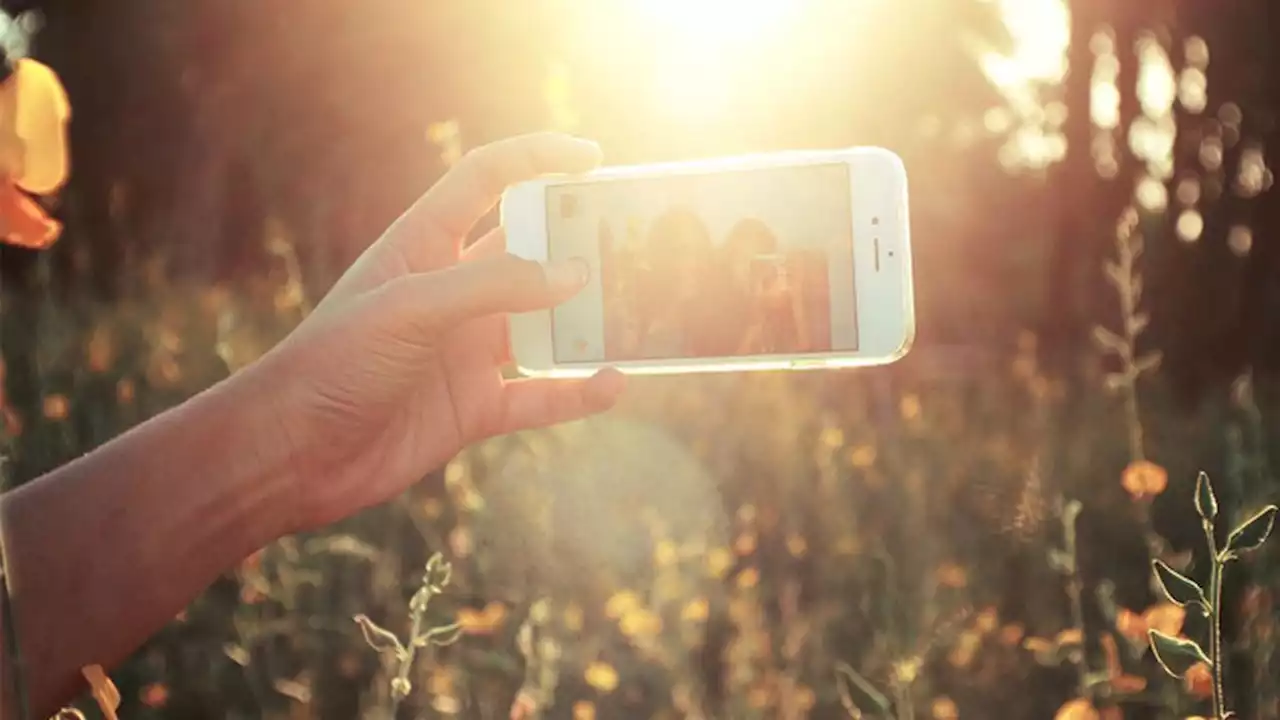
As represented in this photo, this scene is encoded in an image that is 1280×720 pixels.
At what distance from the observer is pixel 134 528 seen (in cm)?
110

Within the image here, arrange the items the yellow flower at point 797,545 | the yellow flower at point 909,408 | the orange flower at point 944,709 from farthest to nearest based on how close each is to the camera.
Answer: the yellow flower at point 909,408 < the yellow flower at point 797,545 < the orange flower at point 944,709

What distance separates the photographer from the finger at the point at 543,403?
1.37 meters

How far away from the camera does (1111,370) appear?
3.57 m

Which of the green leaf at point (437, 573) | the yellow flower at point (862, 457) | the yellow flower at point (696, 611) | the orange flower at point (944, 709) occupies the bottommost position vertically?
the orange flower at point (944, 709)

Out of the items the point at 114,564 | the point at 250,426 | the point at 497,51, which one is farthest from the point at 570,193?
the point at 497,51

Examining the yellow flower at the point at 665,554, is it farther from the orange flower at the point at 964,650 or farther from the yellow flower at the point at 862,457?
the yellow flower at the point at 862,457

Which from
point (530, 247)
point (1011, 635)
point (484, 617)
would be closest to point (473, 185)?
point (530, 247)

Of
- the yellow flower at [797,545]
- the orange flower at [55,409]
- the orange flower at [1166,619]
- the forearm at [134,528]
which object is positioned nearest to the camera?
the forearm at [134,528]

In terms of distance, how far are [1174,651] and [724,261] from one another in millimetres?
636

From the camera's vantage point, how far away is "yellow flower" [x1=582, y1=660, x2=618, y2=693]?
1.64 meters

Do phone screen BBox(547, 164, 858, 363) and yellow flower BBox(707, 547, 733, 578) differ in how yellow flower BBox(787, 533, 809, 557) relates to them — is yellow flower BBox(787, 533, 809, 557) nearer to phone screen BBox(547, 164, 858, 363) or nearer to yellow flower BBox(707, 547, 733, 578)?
yellow flower BBox(707, 547, 733, 578)

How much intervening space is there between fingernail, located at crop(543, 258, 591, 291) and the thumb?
0.02 m

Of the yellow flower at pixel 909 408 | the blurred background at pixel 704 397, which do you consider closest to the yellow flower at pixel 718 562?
the blurred background at pixel 704 397

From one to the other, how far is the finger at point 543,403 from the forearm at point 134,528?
0.26 metres
